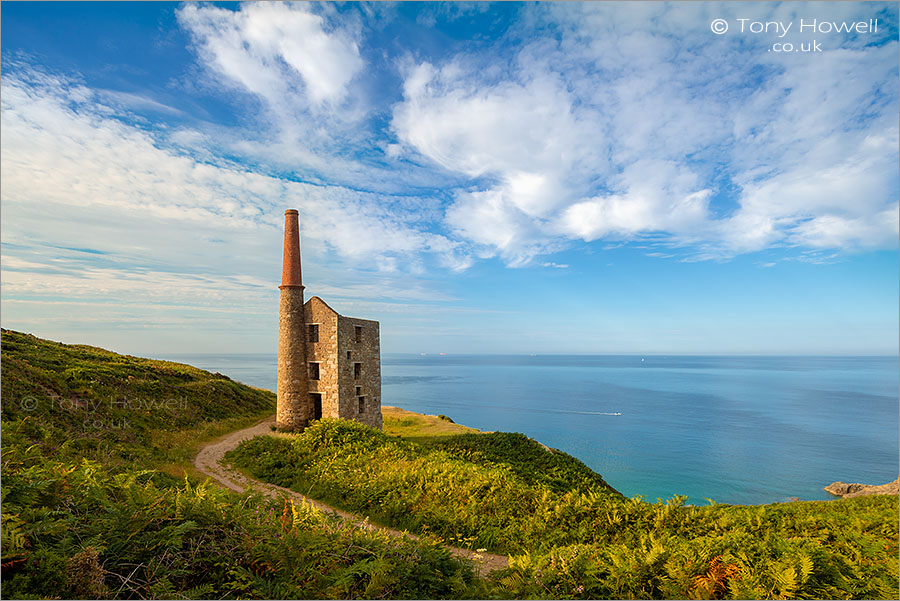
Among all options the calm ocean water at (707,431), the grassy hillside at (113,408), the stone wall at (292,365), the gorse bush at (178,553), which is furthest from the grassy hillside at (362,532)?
the calm ocean water at (707,431)

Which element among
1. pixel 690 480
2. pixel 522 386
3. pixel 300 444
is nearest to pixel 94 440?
pixel 300 444

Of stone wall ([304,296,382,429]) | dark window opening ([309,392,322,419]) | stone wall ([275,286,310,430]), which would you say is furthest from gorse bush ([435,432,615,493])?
stone wall ([275,286,310,430])

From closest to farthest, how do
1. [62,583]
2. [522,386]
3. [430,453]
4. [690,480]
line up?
[62,583] → [430,453] → [690,480] → [522,386]

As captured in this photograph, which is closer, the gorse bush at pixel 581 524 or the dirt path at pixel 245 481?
the gorse bush at pixel 581 524

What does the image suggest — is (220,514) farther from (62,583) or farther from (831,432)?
(831,432)

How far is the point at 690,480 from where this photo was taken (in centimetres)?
4475

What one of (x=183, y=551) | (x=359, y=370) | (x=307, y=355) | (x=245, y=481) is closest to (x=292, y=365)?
(x=307, y=355)

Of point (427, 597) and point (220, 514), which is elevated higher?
point (220, 514)

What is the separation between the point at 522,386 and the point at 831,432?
76.0 meters

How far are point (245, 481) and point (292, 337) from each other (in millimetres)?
9034

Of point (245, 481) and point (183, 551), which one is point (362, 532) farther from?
point (245, 481)

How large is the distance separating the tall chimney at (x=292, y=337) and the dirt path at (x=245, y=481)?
2230mm

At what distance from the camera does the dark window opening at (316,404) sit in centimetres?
2404

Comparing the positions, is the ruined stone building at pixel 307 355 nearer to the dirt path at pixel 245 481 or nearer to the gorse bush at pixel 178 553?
the dirt path at pixel 245 481
